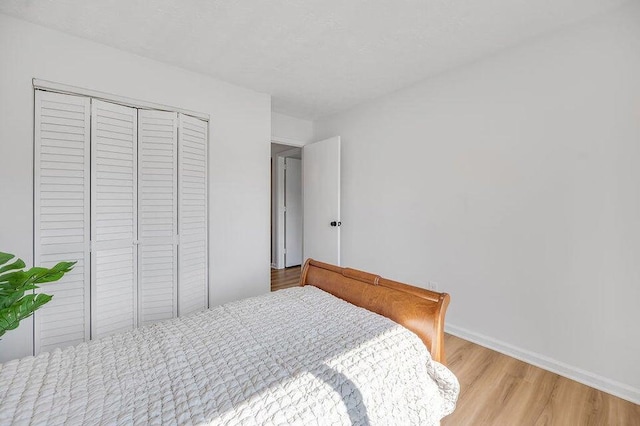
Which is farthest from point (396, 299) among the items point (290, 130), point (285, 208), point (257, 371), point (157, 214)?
point (285, 208)

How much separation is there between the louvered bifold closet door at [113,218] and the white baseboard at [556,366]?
112 inches

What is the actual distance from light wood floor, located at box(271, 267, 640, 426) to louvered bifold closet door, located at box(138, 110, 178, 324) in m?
2.27

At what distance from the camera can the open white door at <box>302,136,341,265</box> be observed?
3.43m

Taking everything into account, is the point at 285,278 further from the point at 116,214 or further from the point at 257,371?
the point at 257,371

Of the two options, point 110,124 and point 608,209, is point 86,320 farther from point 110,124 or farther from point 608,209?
point 608,209

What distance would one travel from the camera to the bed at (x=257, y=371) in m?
0.87

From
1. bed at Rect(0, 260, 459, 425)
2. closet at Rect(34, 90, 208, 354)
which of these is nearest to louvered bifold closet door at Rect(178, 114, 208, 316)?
closet at Rect(34, 90, 208, 354)

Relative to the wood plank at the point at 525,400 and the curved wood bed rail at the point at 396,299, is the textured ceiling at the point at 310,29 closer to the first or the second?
the curved wood bed rail at the point at 396,299

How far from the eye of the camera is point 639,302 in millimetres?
1646

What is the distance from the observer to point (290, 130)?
3.77 meters

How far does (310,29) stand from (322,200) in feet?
6.68

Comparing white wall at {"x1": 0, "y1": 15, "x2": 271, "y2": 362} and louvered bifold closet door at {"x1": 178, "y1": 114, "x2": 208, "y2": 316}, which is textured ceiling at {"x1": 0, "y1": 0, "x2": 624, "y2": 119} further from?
louvered bifold closet door at {"x1": 178, "y1": 114, "x2": 208, "y2": 316}

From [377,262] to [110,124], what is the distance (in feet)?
9.26

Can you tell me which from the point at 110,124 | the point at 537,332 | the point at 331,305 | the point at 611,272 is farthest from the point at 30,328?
the point at 611,272
